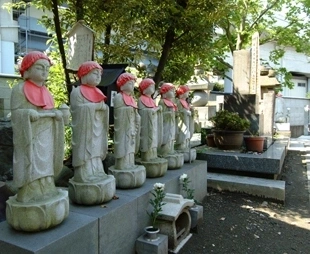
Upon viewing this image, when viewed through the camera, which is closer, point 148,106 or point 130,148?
point 130,148

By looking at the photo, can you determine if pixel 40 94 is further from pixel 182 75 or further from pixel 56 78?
pixel 182 75

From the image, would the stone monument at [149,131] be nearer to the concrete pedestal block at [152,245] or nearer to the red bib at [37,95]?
the concrete pedestal block at [152,245]

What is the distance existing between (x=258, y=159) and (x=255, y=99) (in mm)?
2916

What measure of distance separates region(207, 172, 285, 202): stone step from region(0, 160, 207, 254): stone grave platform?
7.27ft

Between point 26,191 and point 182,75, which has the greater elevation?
point 182,75

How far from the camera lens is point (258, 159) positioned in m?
6.34

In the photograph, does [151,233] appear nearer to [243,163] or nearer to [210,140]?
[243,163]

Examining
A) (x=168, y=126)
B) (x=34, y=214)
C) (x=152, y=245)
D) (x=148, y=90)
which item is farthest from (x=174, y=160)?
(x=34, y=214)

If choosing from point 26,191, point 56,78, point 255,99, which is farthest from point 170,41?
point 26,191

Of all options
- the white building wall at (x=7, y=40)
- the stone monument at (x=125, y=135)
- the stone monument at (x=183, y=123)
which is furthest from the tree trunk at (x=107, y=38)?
the white building wall at (x=7, y=40)

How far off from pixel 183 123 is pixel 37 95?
10.7ft

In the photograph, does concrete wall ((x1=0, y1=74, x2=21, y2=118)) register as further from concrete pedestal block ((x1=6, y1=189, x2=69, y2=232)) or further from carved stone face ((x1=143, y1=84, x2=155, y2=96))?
concrete pedestal block ((x1=6, y1=189, x2=69, y2=232))

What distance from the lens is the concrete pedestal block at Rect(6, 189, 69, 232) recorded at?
234 centimetres

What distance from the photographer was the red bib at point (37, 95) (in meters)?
2.38
